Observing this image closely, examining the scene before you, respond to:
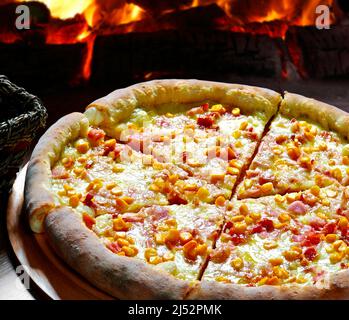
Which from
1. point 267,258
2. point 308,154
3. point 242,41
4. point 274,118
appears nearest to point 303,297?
point 267,258

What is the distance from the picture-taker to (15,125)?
4.02 metres

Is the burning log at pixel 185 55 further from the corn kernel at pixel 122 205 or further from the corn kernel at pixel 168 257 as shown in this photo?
the corn kernel at pixel 168 257

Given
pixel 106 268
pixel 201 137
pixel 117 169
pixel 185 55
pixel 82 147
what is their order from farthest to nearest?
pixel 185 55 → pixel 201 137 → pixel 82 147 → pixel 117 169 → pixel 106 268

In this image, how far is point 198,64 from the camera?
6965 mm

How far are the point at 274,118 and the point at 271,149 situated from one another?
0.45m

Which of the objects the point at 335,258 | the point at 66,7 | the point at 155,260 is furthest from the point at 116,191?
the point at 66,7

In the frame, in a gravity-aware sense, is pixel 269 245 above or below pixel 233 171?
below

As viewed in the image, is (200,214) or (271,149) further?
(271,149)

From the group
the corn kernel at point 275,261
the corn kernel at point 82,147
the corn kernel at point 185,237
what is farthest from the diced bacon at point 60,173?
the corn kernel at point 275,261

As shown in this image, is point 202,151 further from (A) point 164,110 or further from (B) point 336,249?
(B) point 336,249

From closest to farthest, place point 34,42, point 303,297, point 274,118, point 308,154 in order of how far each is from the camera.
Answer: point 303,297 < point 308,154 < point 274,118 < point 34,42

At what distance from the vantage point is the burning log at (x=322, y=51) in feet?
22.9

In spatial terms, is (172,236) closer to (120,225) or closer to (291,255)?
(120,225)

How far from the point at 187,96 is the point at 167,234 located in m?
1.65
